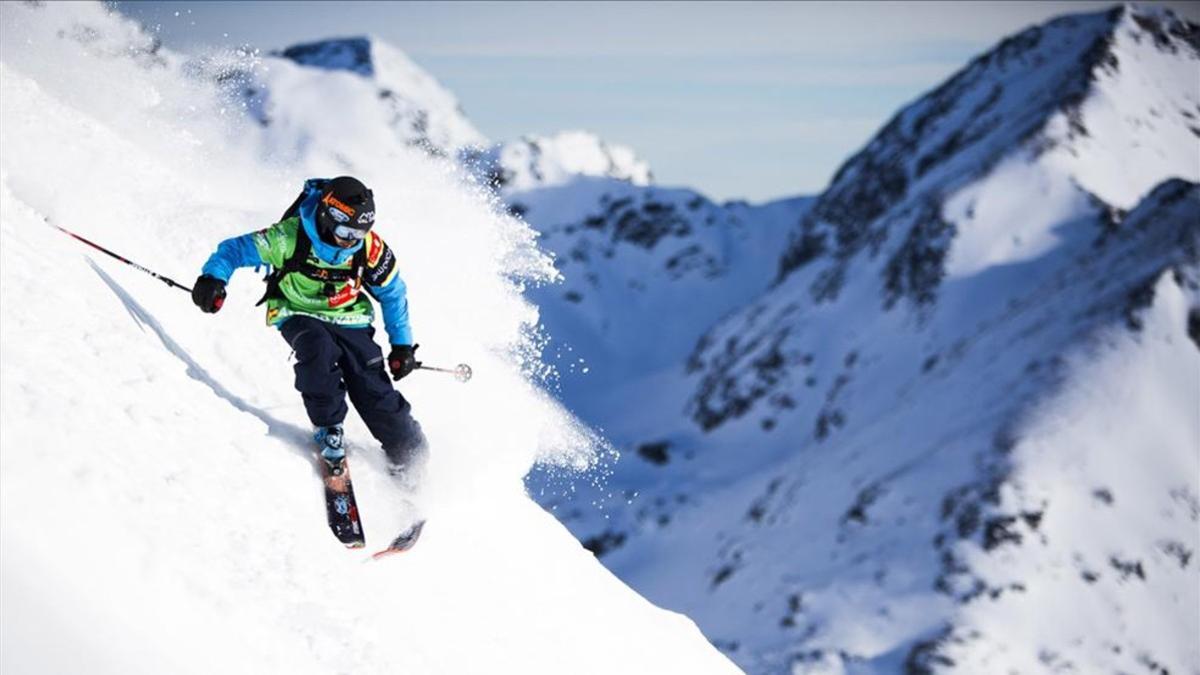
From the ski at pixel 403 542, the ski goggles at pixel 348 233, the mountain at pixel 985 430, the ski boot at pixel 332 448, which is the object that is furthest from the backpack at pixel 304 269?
the mountain at pixel 985 430

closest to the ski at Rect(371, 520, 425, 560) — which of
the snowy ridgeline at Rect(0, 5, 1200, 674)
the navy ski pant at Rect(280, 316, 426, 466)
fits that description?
the snowy ridgeline at Rect(0, 5, 1200, 674)

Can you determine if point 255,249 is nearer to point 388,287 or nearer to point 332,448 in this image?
point 388,287

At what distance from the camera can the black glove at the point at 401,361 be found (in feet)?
25.5

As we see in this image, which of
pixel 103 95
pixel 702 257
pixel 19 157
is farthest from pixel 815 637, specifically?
pixel 702 257

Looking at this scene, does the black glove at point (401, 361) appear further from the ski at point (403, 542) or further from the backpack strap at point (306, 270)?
the ski at point (403, 542)

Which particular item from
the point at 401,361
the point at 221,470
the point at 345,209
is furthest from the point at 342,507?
the point at 345,209

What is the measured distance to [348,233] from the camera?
22.6 ft

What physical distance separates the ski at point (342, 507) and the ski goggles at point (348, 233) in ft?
5.76

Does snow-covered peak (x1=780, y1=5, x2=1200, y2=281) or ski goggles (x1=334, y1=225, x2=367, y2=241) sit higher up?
snow-covered peak (x1=780, y1=5, x2=1200, y2=281)

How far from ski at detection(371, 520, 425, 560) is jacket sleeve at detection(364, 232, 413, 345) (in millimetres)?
1662

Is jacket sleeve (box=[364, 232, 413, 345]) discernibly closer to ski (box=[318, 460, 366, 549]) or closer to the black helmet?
the black helmet

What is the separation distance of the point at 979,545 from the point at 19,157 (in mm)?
32145

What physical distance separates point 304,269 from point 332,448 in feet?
4.69

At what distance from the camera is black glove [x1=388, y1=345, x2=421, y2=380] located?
7785mm
